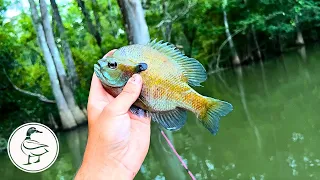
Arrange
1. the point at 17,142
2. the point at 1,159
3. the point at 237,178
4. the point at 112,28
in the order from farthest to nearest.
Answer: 1. the point at 112,28
2. the point at 1,159
3. the point at 237,178
4. the point at 17,142

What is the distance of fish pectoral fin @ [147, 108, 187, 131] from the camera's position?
137cm

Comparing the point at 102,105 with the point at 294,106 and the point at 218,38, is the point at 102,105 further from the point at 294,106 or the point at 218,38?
the point at 218,38

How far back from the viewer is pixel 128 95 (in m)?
1.35

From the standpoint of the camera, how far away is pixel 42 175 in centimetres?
780

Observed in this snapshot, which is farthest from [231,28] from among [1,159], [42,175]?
[42,175]

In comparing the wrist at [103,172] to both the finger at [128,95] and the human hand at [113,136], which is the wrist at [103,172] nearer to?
the human hand at [113,136]

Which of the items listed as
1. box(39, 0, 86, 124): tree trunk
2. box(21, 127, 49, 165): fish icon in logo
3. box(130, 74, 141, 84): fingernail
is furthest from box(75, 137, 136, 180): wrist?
box(39, 0, 86, 124): tree trunk

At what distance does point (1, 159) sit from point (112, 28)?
982 centimetres

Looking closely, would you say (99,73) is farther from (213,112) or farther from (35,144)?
(35,144)

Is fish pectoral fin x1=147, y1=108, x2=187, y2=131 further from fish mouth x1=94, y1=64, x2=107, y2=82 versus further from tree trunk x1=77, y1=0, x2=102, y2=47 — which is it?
tree trunk x1=77, y1=0, x2=102, y2=47

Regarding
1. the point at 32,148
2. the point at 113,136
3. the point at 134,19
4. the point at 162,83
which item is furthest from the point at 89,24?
the point at 162,83

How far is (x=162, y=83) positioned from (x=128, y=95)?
4.9 inches

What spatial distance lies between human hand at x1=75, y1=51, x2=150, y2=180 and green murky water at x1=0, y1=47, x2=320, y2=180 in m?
3.39

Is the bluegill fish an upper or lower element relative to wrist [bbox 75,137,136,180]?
upper
